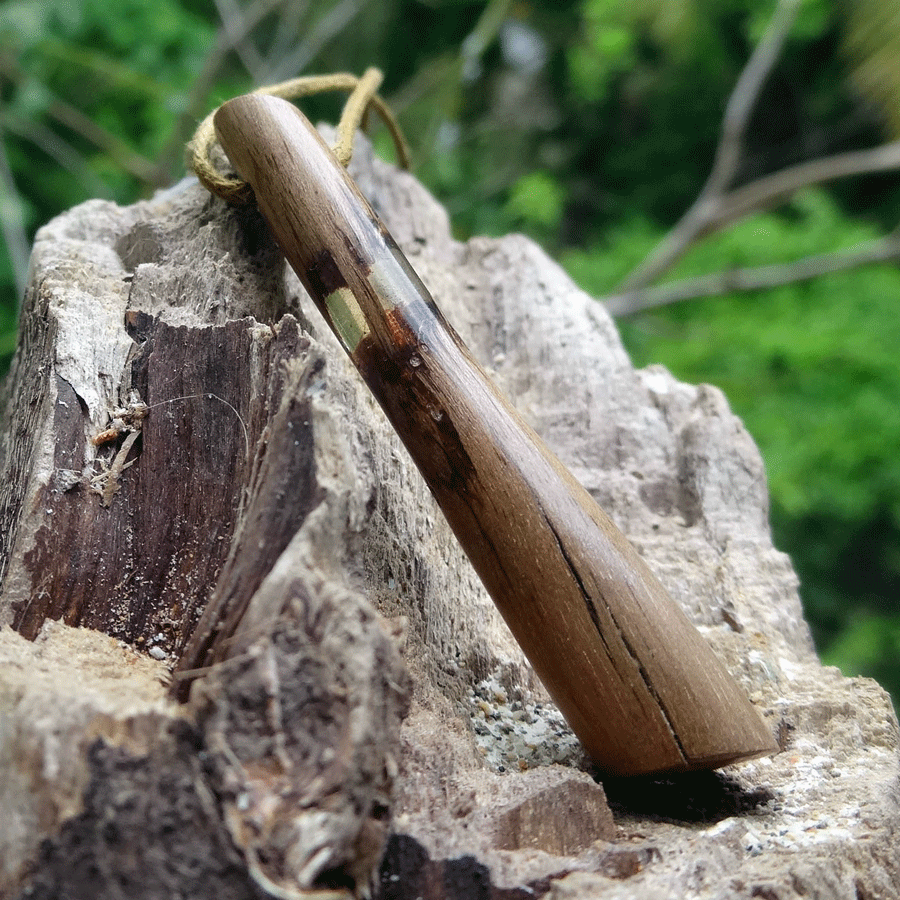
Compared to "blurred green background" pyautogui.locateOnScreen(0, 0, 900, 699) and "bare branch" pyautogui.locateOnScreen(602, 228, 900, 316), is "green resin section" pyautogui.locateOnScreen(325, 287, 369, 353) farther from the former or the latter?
"bare branch" pyautogui.locateOnScreen(602, 228, 900, 316)

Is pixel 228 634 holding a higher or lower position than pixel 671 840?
higher

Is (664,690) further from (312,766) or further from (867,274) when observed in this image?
(867,274)

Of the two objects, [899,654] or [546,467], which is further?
[899,654]

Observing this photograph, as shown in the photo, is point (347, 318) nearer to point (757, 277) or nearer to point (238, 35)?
point (238, 35)

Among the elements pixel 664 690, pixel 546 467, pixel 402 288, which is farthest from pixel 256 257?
pixel 664 690

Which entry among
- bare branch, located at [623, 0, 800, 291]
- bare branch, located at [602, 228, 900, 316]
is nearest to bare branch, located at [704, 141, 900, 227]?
bare branch, located at [623, 0, 800, 291]

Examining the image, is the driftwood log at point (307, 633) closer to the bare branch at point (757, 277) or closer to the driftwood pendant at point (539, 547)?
the driftwood pendant at point (539, 547)

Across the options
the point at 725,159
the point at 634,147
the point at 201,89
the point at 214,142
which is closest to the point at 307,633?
the point at 214,142
